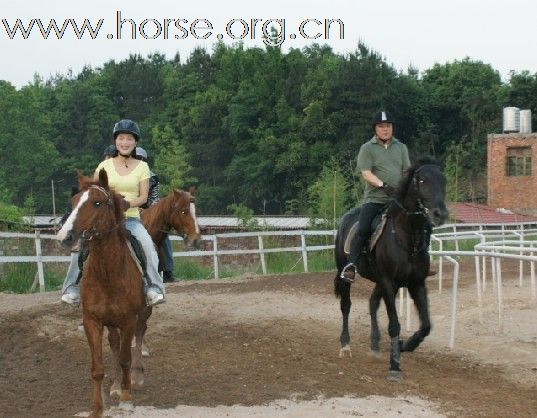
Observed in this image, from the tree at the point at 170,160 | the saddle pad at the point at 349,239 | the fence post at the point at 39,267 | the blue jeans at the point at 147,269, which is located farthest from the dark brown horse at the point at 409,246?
the tree at the point at 170,160

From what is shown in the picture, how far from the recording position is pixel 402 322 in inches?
549

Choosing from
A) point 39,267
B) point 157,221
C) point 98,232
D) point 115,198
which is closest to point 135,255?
point 115,198

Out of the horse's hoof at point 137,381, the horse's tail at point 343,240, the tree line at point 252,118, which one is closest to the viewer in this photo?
the horse's hoof at point 137,381

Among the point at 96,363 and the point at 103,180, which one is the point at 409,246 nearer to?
the point at 103,180

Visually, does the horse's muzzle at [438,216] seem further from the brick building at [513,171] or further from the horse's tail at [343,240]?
the brick building at [513,171]

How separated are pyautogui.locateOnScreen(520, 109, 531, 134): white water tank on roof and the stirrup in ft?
156

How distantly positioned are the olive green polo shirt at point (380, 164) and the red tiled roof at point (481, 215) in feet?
102

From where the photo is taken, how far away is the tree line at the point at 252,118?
219ft

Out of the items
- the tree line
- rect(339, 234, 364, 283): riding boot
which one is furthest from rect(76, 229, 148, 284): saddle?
the tree line

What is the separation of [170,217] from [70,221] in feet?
12.1

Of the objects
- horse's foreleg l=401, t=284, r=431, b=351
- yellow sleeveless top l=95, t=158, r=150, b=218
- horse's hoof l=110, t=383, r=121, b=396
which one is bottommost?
horse's hoof l=110, t=383, r=121, b=396

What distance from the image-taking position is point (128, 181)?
892 centimetres

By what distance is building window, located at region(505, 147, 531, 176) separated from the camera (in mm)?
55469

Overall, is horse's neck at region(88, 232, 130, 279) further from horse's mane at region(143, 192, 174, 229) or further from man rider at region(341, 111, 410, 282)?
man rider at region(341, 111, 410, 282)
